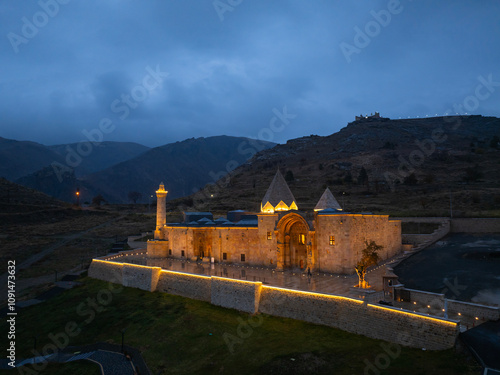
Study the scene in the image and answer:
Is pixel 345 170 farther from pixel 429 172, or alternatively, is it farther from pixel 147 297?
pixel 147 297

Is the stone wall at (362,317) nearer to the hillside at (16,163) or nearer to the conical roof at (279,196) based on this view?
the conical roof at (279,196)

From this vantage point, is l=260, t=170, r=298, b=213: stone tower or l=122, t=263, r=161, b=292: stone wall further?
l=260, t=170, r=298, b=213: stone tower

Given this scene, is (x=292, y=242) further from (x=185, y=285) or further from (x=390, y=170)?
(x=390, y=170)

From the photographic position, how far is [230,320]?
22.6 metres

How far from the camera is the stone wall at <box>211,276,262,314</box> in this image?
75.6 ft

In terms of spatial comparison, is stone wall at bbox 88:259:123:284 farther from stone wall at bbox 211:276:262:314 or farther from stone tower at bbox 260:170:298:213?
stone tower at bbox 260:170:298:213

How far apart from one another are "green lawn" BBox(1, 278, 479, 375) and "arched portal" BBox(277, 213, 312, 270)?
810 centimetres

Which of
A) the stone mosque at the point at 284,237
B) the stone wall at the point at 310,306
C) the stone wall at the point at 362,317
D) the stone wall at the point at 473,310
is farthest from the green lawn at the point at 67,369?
the stone wall at the point at 473,310

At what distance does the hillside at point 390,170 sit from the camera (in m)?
61.8

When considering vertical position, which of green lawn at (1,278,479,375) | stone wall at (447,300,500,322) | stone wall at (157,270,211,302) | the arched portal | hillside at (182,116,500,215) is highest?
hillside at (182,116,500,215)

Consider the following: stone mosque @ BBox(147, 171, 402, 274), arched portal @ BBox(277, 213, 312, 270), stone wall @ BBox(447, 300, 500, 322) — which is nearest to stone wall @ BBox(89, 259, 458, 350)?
stone wall @ BBox(447, 300, 500, 322)

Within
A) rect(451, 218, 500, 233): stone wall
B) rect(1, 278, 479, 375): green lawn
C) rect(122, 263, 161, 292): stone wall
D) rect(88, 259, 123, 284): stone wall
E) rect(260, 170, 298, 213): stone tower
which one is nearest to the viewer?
rect(1, 278, 479, 375): green lawn

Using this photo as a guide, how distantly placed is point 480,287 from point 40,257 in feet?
163

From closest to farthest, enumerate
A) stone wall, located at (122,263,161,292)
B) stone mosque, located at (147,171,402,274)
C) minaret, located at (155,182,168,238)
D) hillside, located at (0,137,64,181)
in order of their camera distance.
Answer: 1. stone mosque, located at (147,171,402,274)
2. stone wall, located at (122,263,161,292)
3. minaret, located at (155,182,168,238)
4. hillside, located at (0,137,64,181)
